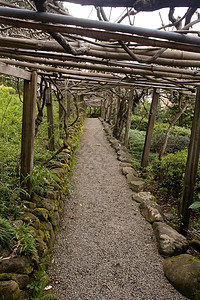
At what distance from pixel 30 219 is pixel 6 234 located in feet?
1.76

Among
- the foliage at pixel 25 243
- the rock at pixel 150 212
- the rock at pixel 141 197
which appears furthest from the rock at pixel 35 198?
the rock at pixel 141 197

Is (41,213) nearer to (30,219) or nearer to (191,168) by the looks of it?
(30,219)

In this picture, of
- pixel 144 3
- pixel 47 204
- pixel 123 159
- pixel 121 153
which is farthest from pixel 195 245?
pixel 121 153

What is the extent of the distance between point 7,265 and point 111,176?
474 centimetres

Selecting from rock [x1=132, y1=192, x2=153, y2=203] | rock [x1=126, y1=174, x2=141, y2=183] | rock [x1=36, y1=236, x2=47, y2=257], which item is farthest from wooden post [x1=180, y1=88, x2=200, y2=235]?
rock [x1=36, y1=236, x2=47, y2=257]

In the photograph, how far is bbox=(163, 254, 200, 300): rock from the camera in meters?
2.61

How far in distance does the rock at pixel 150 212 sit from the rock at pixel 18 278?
8.58ft

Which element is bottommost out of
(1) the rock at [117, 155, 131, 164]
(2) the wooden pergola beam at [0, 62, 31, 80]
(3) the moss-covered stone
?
(1) the rock at [117, 155, 131, 164]

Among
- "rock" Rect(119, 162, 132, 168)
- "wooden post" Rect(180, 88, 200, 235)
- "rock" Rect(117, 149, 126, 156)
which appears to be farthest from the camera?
"rock" Rect(117, 149, 126, 156)

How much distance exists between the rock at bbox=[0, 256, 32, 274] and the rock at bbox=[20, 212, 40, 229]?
571mm

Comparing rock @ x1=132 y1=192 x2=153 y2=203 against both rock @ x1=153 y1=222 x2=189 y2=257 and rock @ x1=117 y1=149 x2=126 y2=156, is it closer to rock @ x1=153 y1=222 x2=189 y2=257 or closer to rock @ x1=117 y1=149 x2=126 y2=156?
rock @ x1=153 y1=222 x2=189 y2=257

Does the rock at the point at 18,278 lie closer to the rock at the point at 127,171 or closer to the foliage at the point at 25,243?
the foliage at the point at 25,243

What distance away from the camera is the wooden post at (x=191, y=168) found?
3.88 meters

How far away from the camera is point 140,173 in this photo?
726cm
